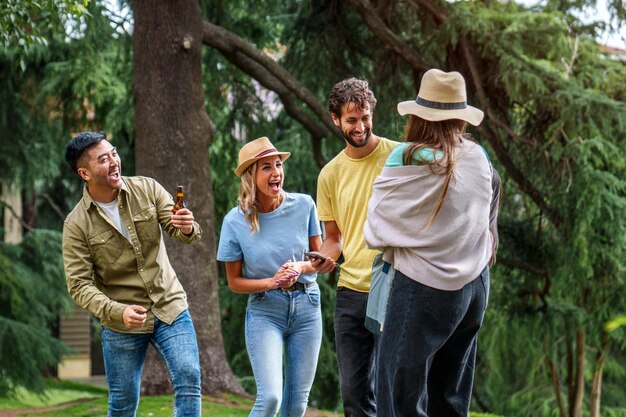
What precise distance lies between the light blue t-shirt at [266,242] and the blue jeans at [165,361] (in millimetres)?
395

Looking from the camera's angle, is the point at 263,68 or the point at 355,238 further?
the point at 263,68

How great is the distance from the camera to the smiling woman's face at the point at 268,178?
5691 mm

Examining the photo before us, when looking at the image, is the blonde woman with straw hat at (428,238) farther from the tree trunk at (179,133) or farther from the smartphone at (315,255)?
the tree trunk at (179,133)

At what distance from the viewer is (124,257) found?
5.46 meters

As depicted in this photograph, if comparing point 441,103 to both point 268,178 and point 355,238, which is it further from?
point 268,178

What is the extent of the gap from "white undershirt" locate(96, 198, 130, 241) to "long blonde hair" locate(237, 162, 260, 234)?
59 centimetres

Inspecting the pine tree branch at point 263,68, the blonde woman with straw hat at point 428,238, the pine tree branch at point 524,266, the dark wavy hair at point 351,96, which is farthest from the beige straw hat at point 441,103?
the pine tree branch at point 524,266

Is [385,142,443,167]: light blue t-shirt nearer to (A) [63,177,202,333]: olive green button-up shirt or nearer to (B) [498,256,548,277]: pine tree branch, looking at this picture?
(A) [63,177,202,333]: olive green button-up shirt

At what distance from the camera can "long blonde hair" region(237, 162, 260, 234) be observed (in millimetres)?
5656

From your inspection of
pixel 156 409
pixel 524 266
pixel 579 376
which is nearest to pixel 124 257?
pixel 156 409

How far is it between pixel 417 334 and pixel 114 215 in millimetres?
1810

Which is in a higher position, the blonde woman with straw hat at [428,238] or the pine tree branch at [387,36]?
the pine tree branch at [387,36]

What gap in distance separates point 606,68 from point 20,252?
32.1 ft

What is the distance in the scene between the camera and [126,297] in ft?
18.0
